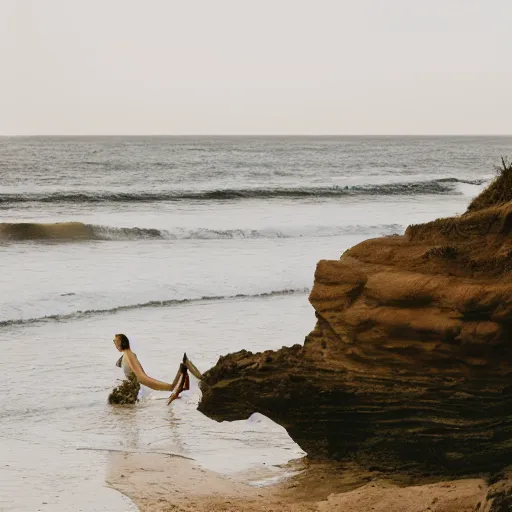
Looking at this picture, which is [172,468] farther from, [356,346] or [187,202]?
[187,202]

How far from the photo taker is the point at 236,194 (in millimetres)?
47094

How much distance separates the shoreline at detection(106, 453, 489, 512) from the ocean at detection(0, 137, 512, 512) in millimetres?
224

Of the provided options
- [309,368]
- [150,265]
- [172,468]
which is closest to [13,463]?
[172,468]

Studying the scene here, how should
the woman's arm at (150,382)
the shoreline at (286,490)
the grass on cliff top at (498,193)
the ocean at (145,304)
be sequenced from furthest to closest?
the woman's arm at (150,382) < the ocean at (145,304) < the grass on cliff top at (498,193) < the shoreline at (286,490)

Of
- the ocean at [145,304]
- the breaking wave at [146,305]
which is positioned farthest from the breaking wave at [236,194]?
the breaking wave at [146,305]

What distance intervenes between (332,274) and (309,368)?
0.78m

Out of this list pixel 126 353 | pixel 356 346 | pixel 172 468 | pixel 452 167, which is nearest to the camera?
pixel 356 346

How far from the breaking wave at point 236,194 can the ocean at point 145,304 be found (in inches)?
6.8

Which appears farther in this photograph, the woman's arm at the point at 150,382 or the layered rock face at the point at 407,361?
the woman's arm at the point at 150,382

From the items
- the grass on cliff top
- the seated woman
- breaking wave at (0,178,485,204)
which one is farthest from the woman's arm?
breaking wave at (0,178,485,204)

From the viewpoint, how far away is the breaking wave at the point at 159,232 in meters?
29.8

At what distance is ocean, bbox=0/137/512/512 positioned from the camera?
8.73m

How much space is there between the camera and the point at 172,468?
26.8 feet

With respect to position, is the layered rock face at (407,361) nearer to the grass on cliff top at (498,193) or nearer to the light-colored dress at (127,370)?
the grass on cliff top at (498,193)
